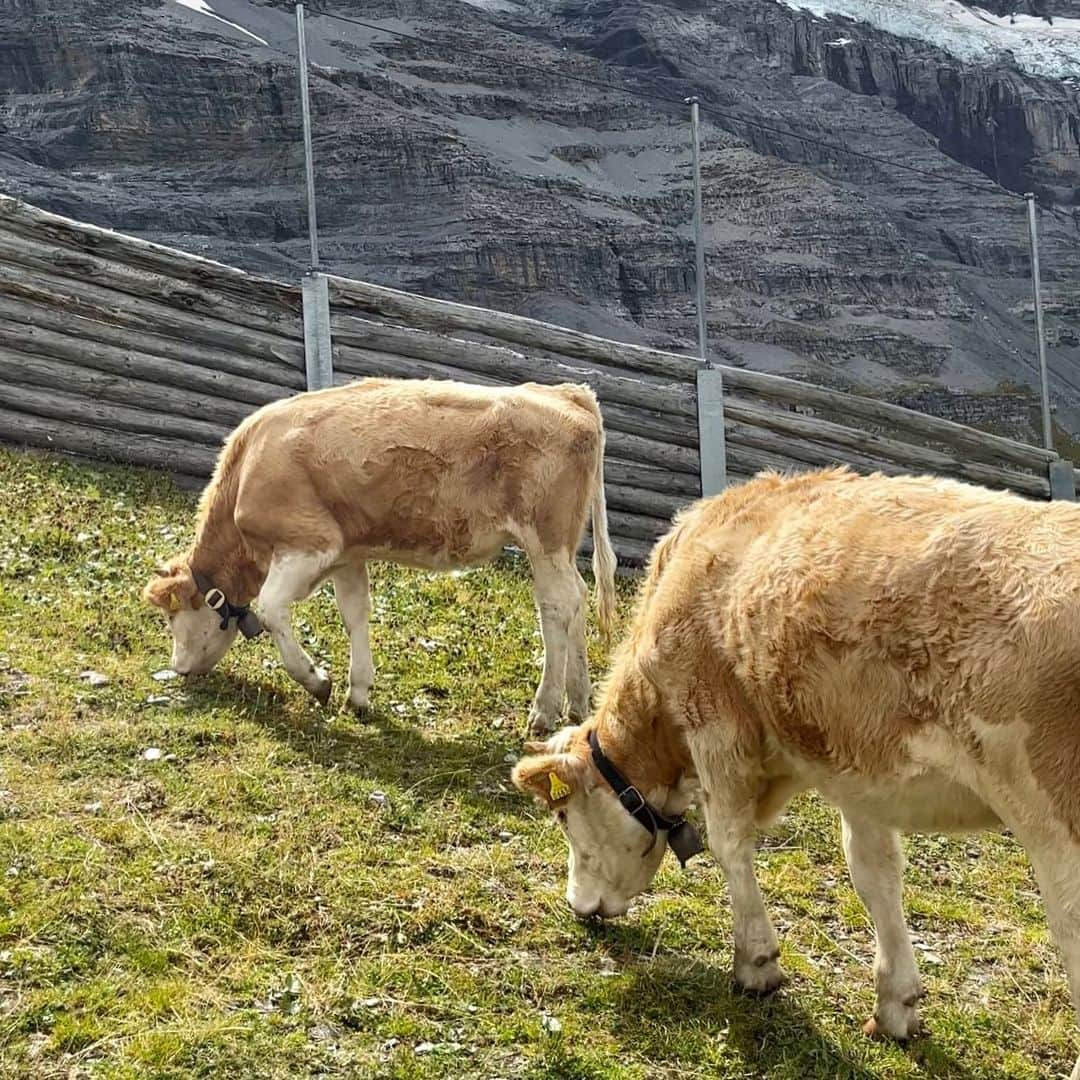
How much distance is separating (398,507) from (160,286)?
19.2ft

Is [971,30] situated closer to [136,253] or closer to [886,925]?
[136,253]

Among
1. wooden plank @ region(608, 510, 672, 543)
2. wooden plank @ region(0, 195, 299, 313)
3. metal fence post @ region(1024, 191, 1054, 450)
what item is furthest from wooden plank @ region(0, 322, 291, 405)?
metal fence post @ region(1024, 191, 1054, 450)

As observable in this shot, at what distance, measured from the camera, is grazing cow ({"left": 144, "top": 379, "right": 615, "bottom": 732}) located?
8.05 metres

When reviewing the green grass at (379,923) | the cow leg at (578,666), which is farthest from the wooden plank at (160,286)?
the cow leg at (578,666)

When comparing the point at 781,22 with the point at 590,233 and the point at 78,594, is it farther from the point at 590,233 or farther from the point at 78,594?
the point at 78,594

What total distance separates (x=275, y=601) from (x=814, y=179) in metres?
101

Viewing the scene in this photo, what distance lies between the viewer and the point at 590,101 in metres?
105

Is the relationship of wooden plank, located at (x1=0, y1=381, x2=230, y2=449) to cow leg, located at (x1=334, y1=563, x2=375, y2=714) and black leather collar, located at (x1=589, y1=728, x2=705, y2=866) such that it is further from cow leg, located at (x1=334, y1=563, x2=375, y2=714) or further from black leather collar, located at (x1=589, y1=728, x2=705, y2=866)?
black leather collar, located at (x1=589, y1=728, x2=705, y2=866)

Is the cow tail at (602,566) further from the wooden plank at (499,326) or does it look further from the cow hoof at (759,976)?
the wooden plank at (499,326)

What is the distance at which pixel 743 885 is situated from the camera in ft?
15.9

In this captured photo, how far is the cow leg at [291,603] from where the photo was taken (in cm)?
788

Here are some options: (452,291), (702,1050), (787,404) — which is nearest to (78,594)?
(702,1050)

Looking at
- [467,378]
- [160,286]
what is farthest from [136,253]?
[467,378]

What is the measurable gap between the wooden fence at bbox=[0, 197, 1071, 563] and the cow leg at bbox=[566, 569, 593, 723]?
4.60 meters
